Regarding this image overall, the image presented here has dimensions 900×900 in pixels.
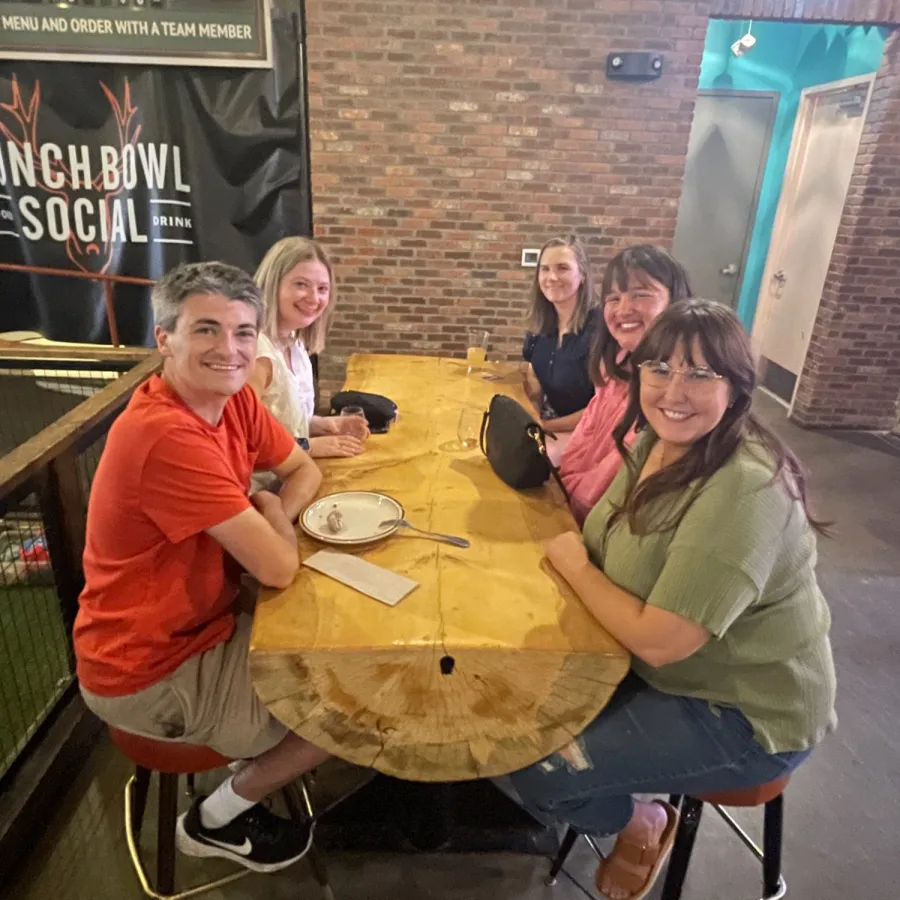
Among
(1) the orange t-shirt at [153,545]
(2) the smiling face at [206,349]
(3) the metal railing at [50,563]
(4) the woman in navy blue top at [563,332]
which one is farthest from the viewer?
(4) the woman in navy blue top at [563,332]

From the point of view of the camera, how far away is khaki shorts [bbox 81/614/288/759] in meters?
1.29

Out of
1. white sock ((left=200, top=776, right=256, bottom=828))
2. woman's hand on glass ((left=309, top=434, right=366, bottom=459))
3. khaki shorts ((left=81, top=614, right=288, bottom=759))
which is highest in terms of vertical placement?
woman's hand on glass ((left=309, top=434, right=366, bottom=459))

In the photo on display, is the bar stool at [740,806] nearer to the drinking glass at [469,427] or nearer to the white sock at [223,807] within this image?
the white sock at [223,807]

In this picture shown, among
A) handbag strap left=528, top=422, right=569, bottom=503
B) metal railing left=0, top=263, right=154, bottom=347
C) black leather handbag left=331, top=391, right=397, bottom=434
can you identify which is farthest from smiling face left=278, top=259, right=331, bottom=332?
metal railing left=0, top=263, right=154, bottom=347

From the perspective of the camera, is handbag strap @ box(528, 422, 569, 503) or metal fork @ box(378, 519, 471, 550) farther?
handbag strap @ box(528, 422, 569, 503)

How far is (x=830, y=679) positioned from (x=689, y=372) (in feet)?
2.09

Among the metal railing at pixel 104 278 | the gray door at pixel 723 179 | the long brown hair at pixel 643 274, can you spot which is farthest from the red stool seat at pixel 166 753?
the gray door at pixel 723 179

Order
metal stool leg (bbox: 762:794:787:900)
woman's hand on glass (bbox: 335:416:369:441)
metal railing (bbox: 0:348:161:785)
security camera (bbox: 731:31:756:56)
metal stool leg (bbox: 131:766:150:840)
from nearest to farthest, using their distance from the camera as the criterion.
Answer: metal stool leg (bbox: 762:794:787:900) < metal stool leg (bbox: 131:766:150:840) < metal railing (bbox: 0:348:161:785) < woman's hand on glass (bbox: 335:416:369:441) < security camera (bbox: 731:31:756:56)

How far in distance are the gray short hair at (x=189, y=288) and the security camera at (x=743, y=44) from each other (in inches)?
197

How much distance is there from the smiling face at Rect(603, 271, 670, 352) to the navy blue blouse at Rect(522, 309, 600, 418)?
0.56m

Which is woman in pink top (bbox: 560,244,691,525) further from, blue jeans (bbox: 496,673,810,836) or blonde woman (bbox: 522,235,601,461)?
blue jeans (bbox: 496,673,810,836)

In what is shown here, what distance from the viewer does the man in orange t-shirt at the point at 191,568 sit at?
122 cm

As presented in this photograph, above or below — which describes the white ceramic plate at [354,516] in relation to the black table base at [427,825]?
above

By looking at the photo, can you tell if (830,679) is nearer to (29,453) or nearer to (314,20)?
(29,453)
